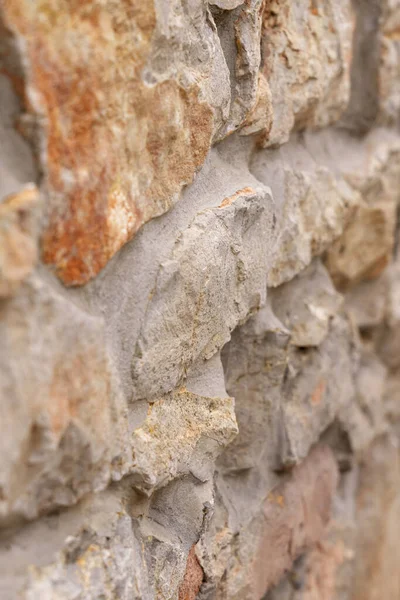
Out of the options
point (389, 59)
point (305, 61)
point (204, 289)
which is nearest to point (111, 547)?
point (204, 289)

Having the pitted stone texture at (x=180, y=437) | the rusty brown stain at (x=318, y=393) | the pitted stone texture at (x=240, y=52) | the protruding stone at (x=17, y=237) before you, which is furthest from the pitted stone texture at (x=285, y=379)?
the protruding stone at (x=17, y=237)

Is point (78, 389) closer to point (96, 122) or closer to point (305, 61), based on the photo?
point (96, 122)

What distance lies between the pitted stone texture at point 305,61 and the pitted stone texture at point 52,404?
0.39 m

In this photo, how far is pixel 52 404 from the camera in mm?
429

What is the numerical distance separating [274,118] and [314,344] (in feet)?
1.03

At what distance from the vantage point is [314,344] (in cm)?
92

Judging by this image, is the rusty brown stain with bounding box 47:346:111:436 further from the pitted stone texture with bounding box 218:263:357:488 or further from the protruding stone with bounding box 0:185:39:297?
the pitted stone texture with bounding box 218:263:357:488

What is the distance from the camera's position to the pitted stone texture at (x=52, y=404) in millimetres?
395

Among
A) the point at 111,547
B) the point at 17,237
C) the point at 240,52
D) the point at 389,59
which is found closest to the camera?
the point at 17,237

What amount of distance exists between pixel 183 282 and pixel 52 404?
7.2 inches

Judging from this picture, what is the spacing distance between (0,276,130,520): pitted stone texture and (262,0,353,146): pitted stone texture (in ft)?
1.29

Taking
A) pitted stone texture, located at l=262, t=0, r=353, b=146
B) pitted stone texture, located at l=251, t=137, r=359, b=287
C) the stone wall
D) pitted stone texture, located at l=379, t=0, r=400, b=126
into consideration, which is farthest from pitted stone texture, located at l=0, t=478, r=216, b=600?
pitted stone texture, located at l=379, t=0, r=400, b=126

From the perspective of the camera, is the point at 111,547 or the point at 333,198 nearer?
the point at 111,547

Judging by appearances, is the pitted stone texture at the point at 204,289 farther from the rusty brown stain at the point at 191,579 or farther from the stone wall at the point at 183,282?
the rusty brown stain at the point at 191,579
